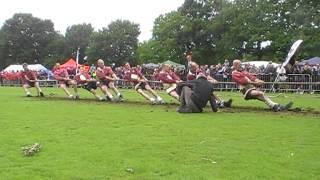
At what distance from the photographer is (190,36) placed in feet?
308

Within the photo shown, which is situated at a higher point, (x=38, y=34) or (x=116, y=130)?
(x=38, y=34)

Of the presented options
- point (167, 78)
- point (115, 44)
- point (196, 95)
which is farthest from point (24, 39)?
point (196, 95)

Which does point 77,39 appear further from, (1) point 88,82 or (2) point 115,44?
(1) point 88,82

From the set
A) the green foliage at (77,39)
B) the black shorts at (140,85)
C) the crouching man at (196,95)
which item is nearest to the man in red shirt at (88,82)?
the black shorts at (140,85)

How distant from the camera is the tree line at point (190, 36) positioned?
6900 centimetres

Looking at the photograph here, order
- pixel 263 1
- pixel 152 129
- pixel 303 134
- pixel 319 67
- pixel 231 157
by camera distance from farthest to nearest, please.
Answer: pixel 263 1 → pixel 319 67 → pixel 152 129 → pixel 303 134 → pixel 231 157

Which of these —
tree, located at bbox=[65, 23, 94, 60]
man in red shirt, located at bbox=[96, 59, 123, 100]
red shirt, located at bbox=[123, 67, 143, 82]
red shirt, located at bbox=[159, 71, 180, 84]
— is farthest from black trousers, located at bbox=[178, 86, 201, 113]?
tree, located at bbox=[65, 23, 94, 60]

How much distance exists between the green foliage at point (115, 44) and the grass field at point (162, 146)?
9902cm

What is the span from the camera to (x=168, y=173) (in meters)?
8.25

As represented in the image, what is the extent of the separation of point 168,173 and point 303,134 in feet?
16.4

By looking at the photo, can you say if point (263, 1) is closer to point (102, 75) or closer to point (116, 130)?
point (102, 75)

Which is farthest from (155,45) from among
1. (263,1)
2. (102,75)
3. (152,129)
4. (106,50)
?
(152,129)

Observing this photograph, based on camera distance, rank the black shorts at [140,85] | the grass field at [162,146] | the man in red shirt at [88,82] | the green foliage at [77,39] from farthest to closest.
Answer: the green foliage at [77,39] < the man in red shirt at [88,82] < the black shorts at [140,85] < the grass field at [162,146]

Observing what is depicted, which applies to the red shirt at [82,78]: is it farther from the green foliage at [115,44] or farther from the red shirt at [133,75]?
the green foliage at [115,44]
